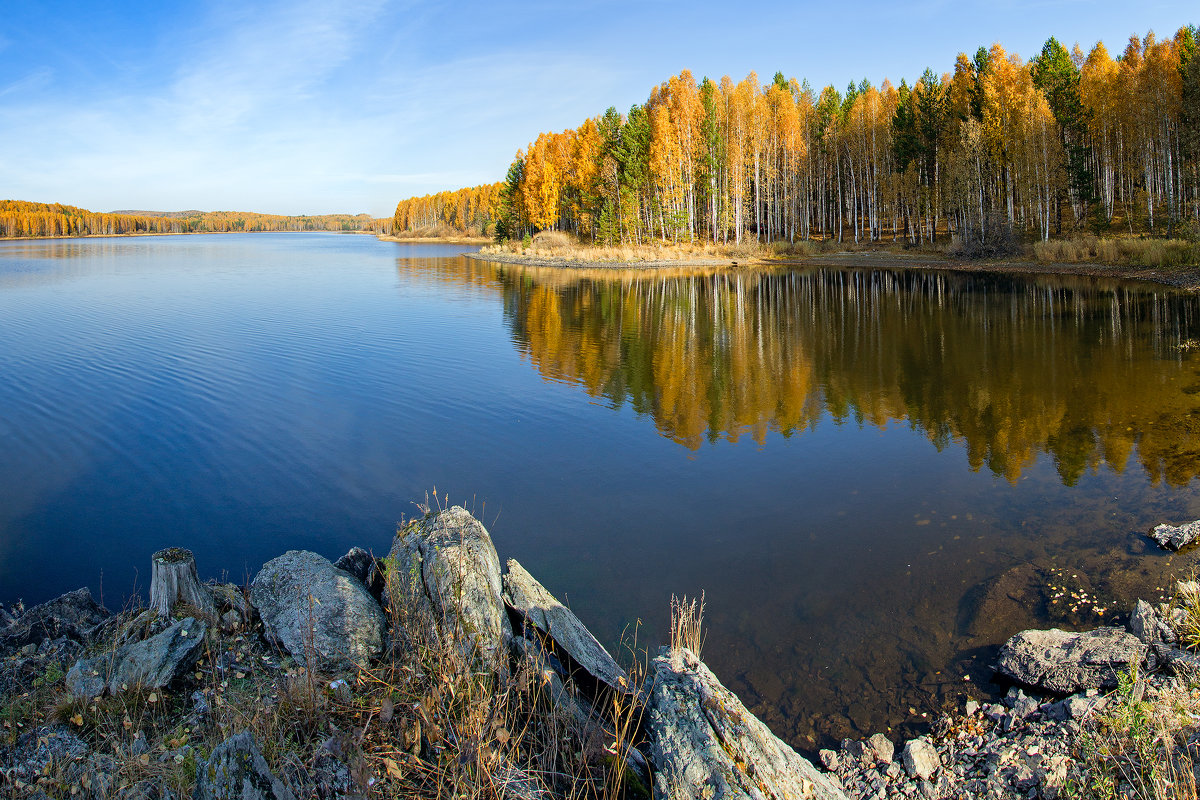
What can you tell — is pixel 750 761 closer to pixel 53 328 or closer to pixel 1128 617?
pixel 1128 617

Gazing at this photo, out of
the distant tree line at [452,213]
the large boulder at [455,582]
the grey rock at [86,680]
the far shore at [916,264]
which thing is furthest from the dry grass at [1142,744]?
the distant tree line at [452,213]

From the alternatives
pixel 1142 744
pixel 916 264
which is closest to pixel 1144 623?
pixel 1142 744

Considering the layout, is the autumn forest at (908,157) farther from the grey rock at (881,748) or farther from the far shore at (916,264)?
the grey rock at (881,748)

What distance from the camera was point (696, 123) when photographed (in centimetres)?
5812

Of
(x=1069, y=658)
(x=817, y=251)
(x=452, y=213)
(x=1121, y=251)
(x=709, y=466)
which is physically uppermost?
(x=452, y=213)

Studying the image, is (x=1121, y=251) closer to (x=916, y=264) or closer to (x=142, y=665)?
(x=916, y=264)

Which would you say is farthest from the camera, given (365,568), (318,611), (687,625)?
(365,568)

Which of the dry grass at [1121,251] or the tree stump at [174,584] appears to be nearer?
the tree stump at [174,584]

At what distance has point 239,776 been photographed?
3.68 metres

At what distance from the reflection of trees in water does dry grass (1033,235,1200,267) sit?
370 centimetres

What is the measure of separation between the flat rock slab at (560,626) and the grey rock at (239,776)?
2033mm

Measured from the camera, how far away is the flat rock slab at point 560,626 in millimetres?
5219

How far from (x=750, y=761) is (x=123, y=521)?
9.62 m

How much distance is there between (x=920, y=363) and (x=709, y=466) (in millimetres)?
10274
